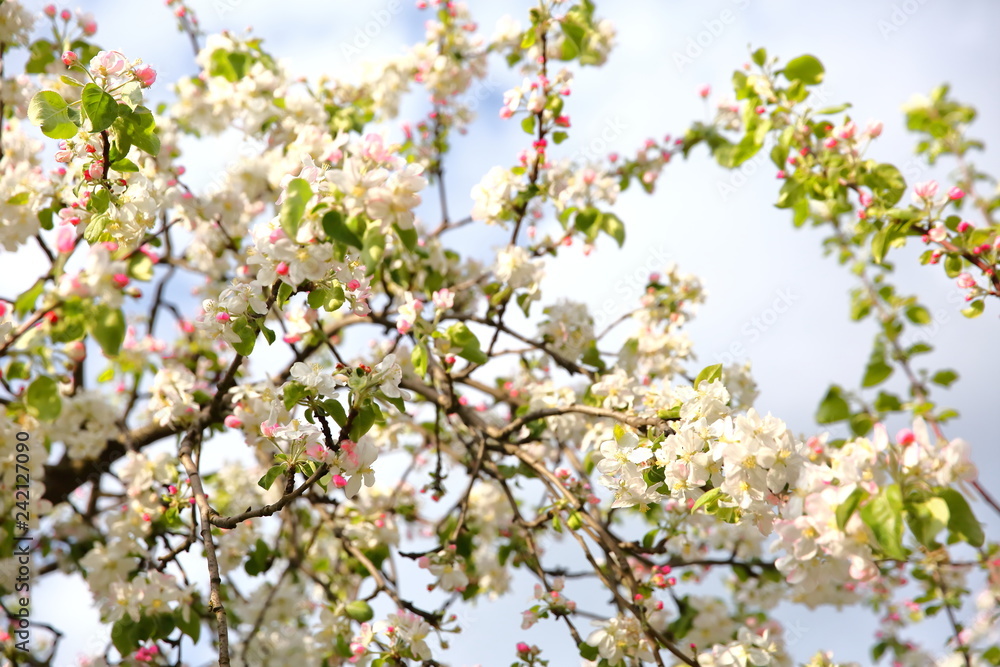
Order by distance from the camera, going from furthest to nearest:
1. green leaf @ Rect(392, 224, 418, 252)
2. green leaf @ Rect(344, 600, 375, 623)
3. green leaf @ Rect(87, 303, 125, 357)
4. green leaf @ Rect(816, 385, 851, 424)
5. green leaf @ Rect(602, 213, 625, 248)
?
green leaf @ Rect(816, 385, 851, 424) → green leaf @ Rect(602, 213, 625, 248) → green leaf @ Rect(344, 600, 375, 623) → green leaf @ Rect(392, 224, 418, 252) → green leaf @ Rect(87, 303, 125, 357)

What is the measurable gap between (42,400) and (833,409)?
10.3ft

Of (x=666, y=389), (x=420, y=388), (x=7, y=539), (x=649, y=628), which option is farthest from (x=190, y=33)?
(x=649, y=628)

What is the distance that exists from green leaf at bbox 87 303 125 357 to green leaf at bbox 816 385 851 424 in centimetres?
307

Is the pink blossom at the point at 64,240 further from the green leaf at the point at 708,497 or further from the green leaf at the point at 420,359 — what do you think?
the green leaf at the point at 708,497

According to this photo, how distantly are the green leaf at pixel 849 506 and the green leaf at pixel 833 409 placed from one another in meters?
2.42

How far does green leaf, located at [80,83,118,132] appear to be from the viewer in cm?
131

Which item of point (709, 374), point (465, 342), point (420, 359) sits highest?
point (465, 342)

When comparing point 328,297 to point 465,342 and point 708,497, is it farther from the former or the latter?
point 708,497

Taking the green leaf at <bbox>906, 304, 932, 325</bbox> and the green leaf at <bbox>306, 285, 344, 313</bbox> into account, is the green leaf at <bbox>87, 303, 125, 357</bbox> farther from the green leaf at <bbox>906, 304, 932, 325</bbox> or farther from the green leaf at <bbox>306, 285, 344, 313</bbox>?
the green leaf at <bbox>906, 304, 932, 325</bbox>

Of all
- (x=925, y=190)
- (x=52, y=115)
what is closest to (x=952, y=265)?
(x=925, y=190)

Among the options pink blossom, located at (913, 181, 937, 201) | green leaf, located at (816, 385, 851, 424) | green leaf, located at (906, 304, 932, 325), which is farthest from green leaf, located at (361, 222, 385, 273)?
green leaf, located at (906, 304, 932, 325)

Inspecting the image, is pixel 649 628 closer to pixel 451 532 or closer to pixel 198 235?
pixel 451 532

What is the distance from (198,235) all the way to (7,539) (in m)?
1.47

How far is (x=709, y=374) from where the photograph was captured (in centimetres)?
139
